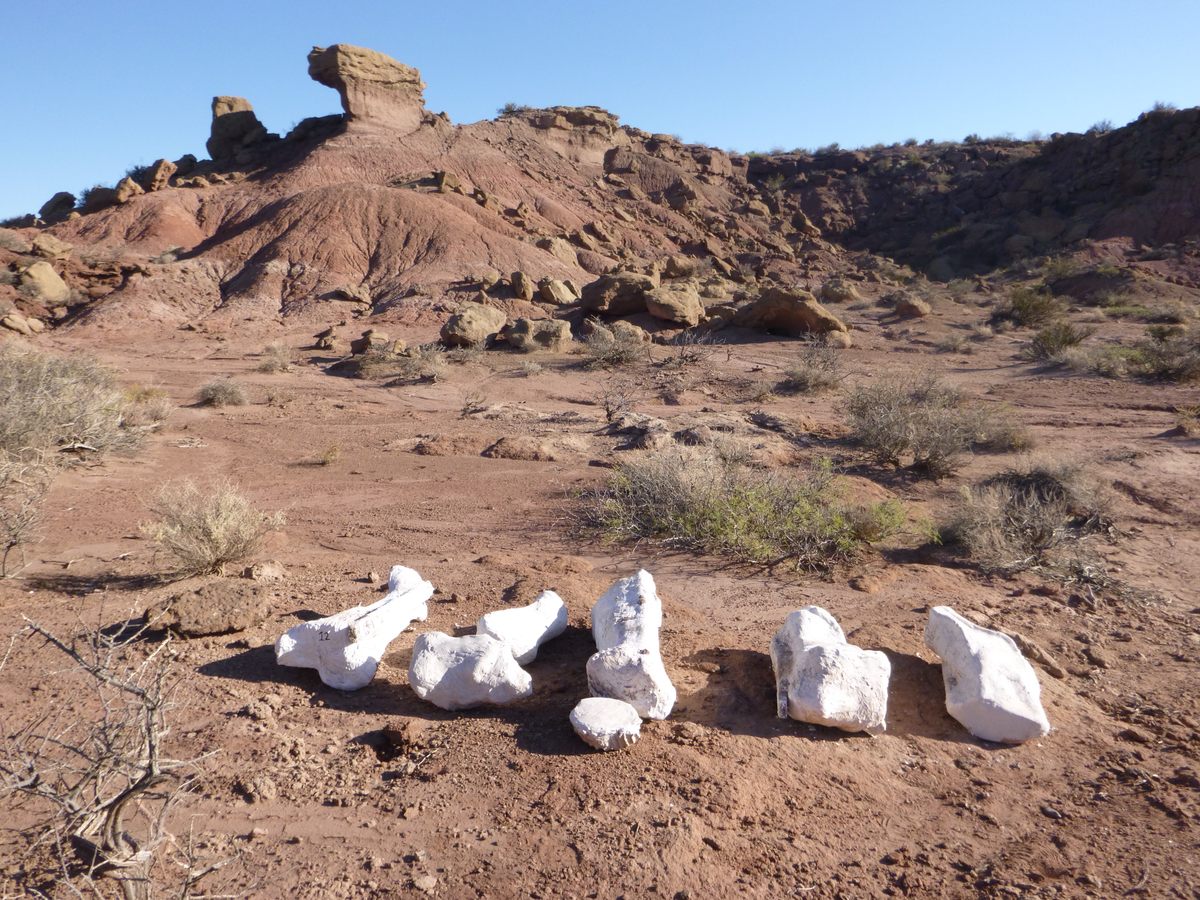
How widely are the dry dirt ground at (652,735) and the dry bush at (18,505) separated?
191 mm

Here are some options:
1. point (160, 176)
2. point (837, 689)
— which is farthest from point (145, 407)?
point (160, 176)

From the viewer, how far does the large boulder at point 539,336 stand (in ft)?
60.2

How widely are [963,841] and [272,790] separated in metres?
2.78

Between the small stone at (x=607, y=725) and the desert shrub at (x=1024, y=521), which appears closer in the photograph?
the small stone at (x=607, y=725)

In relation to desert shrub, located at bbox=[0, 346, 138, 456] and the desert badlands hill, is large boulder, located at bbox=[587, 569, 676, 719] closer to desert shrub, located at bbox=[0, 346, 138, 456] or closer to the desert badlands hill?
the desert badlands hill

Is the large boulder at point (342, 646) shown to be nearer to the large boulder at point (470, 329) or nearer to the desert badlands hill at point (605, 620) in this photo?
the desert badlands hill at point (605, 620)

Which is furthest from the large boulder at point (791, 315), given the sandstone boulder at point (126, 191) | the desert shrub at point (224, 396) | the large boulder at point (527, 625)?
the sandstone boulder at point (126, 191)

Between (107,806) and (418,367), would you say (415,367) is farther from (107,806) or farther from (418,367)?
(107,806)

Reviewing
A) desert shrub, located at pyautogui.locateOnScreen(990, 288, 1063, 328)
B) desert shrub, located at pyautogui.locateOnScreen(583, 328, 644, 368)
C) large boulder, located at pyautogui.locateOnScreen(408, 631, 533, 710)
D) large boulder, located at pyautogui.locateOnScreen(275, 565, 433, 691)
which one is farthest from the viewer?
desert shrub, located at pyautogui.locateOnScreen(990, 288, 1063, 328)

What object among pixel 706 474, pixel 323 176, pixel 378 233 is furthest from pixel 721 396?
pixel 323 176

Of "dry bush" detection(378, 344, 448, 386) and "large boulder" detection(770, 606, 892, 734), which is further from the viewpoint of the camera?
"dry bush" detection(378, 344, 448, 386)

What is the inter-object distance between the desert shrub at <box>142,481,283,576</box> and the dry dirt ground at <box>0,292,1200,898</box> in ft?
0.91

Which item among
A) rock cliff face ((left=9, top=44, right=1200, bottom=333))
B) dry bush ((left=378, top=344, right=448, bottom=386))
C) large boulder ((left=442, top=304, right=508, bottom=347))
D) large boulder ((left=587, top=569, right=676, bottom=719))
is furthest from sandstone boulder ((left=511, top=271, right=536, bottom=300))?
large boulder ((left=587, top=569, right=676, bottom=719))

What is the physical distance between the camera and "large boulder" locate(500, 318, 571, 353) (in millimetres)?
18359
